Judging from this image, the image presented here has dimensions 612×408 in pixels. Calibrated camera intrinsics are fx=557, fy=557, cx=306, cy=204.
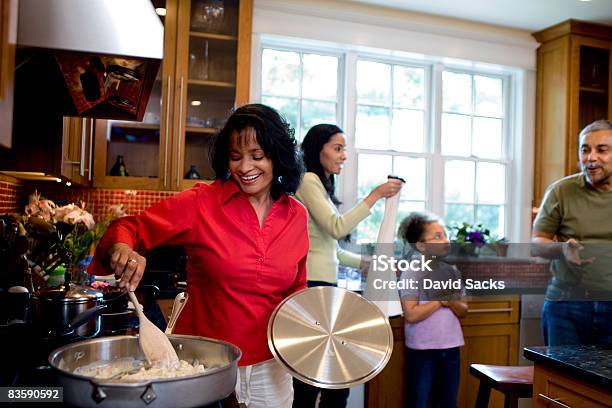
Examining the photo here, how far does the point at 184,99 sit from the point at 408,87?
1.54 meters

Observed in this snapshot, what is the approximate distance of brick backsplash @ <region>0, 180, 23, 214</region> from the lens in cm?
237

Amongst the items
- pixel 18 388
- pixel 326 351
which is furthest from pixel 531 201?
pixel 18 388

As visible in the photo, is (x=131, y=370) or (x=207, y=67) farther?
(x=207, y=67)

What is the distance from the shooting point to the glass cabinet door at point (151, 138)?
302cm

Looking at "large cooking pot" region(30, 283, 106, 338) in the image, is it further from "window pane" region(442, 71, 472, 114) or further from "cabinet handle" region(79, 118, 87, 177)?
"window pane" region(442, 71, 472, 114)

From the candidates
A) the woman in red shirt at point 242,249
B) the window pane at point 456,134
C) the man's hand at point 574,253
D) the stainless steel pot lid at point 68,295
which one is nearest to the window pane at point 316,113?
the window pane at point 456,134

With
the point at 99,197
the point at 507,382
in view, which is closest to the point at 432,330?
the point at 507,382

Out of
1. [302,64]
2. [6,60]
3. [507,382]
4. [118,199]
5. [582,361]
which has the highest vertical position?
[302,64]

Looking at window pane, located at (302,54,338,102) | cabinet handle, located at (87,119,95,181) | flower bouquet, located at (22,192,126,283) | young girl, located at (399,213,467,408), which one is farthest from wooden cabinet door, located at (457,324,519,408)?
cabinet handle, located at (87,119,95,181)

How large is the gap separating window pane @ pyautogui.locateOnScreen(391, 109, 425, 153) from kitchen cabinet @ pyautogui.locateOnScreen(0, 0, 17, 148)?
3.03 meters

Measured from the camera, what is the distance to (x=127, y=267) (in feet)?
3.39

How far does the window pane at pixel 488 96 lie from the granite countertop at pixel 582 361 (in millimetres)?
2566

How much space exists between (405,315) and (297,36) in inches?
70.1

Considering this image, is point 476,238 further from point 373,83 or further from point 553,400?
point 553,400
